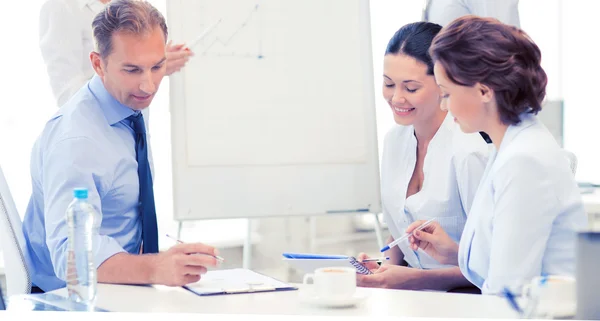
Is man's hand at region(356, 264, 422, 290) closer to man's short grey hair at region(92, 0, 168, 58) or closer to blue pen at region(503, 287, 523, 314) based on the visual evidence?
blue pen at region(503, 287, 523, 314)

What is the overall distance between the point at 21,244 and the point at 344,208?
4.16ft

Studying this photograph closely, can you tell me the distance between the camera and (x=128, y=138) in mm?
1982

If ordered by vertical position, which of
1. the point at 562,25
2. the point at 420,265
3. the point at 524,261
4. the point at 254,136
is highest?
the point at 562,25

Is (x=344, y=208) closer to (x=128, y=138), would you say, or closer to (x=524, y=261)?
(x=128, y=138)

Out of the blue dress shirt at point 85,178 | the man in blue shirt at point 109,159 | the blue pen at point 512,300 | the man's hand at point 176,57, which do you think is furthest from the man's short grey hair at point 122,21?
the blue pen at point 512,300

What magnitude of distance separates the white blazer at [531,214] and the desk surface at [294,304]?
139 millimetres

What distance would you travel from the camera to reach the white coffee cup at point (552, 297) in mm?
1192

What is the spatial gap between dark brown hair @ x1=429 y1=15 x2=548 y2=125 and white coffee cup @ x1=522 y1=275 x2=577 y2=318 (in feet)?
1.85

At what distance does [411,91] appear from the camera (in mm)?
2297

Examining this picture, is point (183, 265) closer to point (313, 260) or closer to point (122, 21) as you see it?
point (313, 260)

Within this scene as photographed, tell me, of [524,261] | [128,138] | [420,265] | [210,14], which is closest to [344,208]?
→ [420,265]

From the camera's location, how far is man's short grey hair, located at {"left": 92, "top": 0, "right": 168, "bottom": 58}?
203 cm

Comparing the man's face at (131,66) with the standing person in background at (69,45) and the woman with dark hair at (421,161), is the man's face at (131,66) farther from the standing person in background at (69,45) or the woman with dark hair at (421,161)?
the woman with dark hair at (421,161)

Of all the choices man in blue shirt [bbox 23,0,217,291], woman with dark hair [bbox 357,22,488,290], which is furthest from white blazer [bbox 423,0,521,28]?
man in blue shirt [bbox 23,0,217,291]
